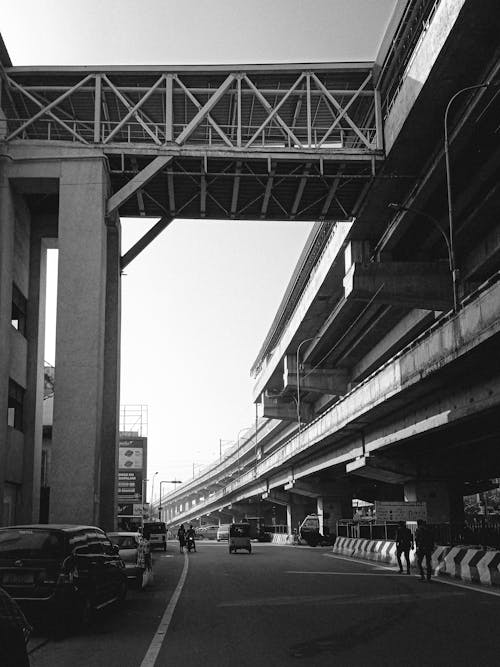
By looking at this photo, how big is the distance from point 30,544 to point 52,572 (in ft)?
2.04

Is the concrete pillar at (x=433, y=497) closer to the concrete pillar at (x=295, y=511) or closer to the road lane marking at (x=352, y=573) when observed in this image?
the road lane marking at (x=352, y=573)

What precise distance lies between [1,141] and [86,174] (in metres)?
3.58

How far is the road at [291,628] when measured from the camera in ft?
30.5

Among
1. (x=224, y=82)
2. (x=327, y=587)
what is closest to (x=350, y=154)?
(x=224, y=82)

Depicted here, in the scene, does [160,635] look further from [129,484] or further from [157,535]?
[129,484]

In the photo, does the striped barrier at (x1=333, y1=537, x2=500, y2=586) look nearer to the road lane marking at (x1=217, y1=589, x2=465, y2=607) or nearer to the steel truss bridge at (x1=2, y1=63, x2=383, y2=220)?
the road lane marking at (x1=217, y1=589, x2=465, y2=607)

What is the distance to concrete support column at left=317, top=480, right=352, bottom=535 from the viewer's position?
5881cm

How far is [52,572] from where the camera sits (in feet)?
35.0

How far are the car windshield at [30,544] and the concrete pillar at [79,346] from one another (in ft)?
50.5

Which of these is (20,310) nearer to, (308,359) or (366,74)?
(366,74)

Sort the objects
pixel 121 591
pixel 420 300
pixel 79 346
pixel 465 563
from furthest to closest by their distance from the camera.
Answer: pixel 420 300 < pixel 79 346 < pixel 465 563 < pixel 121 591

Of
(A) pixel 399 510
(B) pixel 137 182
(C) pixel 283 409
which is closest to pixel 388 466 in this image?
(A) pixel 399 510

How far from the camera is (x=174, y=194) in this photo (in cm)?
3478

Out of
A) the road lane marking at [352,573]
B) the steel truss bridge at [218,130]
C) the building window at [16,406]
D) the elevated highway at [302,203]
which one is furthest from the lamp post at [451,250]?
the building window at [16,406]
